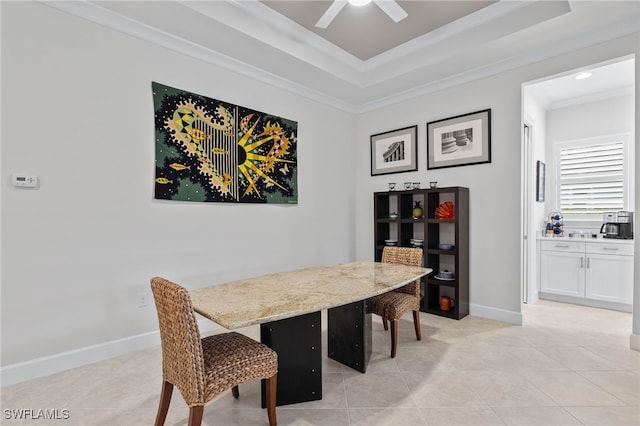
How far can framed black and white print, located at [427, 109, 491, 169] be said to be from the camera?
351 cm

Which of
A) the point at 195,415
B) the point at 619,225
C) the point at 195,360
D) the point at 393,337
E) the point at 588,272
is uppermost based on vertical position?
the point at 619,225

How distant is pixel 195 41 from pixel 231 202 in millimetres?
1504

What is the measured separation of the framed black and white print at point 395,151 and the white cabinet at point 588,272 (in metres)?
2.07

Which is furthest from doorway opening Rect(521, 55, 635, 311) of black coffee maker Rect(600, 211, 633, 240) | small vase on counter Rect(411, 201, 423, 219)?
small vase on counter Rect(411, 201, 423, 219)

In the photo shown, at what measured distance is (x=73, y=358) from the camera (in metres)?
2.40

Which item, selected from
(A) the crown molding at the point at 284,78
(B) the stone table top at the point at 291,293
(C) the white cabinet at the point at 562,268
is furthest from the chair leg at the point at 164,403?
(C) the white cabinet at the point at 562,268

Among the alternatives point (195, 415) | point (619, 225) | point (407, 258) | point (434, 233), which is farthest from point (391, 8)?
point (619, 225)

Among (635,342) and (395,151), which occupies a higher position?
(395,151)

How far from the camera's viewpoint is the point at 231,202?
326 cm

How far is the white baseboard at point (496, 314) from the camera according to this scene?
328cm

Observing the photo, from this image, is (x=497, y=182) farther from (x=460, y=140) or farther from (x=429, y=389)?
(x=429, y=389)

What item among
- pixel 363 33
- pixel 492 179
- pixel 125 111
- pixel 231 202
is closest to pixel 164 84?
pixel 125 111

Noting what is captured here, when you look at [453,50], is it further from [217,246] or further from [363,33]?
[217,246]

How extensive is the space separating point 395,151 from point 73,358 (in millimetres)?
3908
